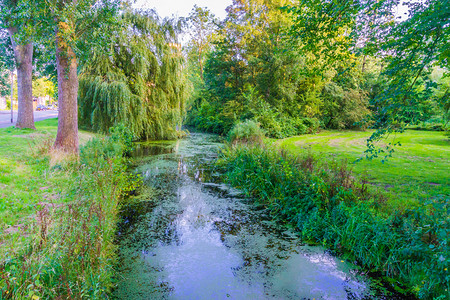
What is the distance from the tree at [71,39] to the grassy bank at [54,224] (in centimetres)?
75

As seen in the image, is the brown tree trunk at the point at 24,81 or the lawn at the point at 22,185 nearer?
the lawn at the point at 22,185

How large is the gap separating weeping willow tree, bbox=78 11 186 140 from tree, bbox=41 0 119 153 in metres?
4.17

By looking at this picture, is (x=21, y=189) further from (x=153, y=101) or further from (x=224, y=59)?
(x=224, y=59)

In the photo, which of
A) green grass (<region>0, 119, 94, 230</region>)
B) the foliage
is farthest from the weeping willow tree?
the foliage

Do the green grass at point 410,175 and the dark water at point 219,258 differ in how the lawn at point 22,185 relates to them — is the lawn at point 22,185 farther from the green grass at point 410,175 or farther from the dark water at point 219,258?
the green grass at point 410,175

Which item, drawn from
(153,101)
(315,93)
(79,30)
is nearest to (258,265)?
(79,30)

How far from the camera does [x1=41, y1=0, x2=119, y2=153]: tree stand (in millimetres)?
6480

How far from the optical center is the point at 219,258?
3.84m

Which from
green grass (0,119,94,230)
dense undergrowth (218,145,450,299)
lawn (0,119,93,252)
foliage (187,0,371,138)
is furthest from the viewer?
foliage (187,0,371,138)

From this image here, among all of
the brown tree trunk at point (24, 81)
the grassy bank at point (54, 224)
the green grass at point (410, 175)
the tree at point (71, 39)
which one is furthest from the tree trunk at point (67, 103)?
the green grass at point (410, 175)

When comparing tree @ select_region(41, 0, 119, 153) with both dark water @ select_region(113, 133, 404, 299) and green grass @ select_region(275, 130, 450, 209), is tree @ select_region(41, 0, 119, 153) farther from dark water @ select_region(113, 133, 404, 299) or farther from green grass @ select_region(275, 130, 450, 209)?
green grass @ select_region(275, 130, 450, 209)

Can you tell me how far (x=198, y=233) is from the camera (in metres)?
4.59

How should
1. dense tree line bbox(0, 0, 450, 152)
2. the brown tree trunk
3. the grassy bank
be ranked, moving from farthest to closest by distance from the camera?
the brown tree trunk
dense tree line bbox(0, 0, 450, 152)
the grassy bank

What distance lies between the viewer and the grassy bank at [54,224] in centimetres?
238
